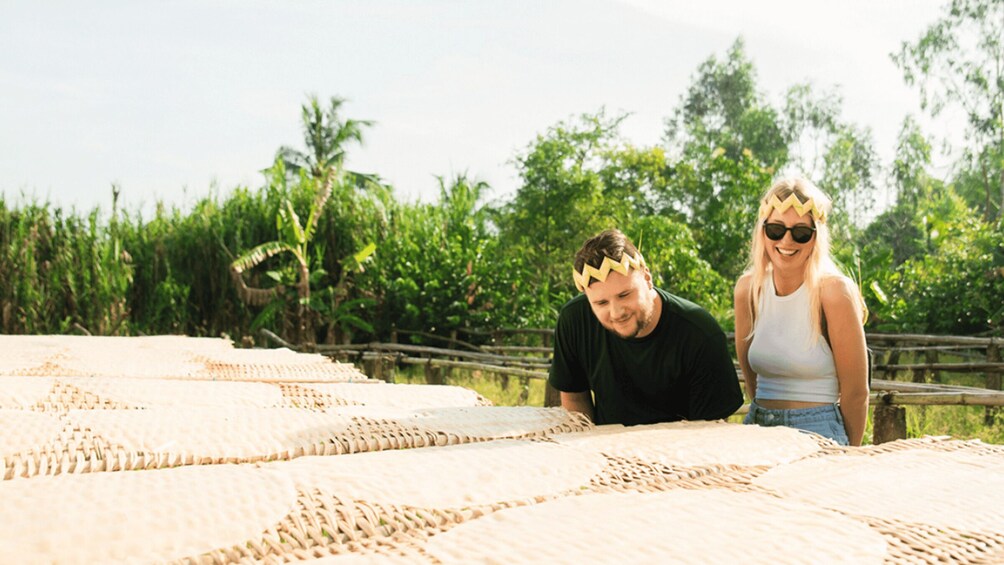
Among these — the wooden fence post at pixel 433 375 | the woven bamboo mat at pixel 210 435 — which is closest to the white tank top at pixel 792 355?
the woven bamboo mat at pixel 210 435

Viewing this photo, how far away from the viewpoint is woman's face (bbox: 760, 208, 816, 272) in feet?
7.10

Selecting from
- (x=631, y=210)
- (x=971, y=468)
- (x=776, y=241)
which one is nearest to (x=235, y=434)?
(x=971, y=468)

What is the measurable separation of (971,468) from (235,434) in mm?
1100

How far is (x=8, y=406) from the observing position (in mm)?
Answer: 1519

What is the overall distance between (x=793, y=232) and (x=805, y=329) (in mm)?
272

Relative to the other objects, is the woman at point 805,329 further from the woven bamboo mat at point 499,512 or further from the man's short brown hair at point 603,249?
the woven bamboo mat at point 499,512

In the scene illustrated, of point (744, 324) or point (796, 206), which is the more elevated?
point (796, 206)

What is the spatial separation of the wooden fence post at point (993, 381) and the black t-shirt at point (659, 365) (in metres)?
3.92

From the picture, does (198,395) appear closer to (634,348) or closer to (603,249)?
(603,249)

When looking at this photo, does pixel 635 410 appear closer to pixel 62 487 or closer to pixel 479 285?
pixel 62 487

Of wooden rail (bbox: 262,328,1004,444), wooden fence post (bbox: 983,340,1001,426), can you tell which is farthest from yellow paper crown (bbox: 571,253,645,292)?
wooden fence post (bbox: 983,340,1001,426)

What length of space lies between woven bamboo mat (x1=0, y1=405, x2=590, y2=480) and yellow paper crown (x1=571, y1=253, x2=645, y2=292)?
1.46 feet

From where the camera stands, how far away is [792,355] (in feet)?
7.38

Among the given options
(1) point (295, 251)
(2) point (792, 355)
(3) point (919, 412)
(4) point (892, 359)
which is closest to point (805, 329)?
(2) point (792, 355)
